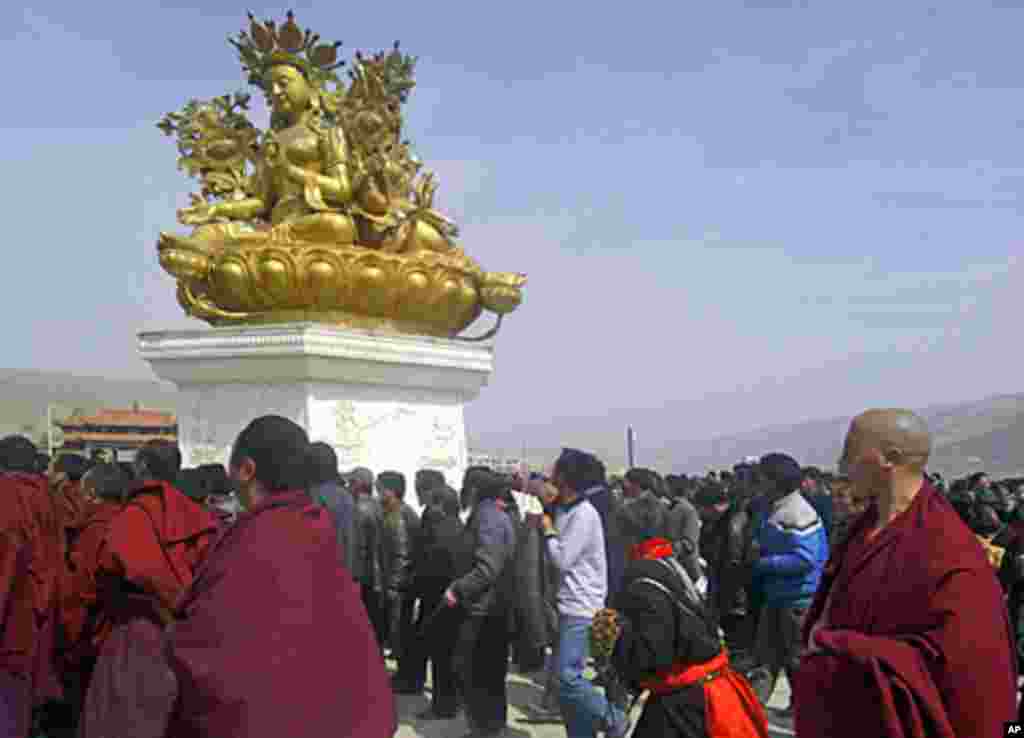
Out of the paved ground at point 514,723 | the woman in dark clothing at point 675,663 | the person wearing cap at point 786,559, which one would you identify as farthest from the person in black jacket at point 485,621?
the woman in dark clothing at point 675,663

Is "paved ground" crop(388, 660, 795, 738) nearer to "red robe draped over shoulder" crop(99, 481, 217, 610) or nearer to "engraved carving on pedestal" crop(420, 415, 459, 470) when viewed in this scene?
"engraved carving on pedestal" crop(420, 415, 459, 470)

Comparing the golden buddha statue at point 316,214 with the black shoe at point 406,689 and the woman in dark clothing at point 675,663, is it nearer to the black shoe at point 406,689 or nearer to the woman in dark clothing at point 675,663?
the black shoe at point 406,689

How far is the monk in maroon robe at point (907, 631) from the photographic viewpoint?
273 cm

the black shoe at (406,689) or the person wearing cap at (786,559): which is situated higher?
the person wearing cap at (786,559)

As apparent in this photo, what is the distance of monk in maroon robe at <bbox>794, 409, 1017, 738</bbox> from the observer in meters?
2.73

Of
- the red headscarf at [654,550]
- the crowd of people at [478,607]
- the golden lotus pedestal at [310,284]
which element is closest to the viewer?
the crowd of people at [478,607]

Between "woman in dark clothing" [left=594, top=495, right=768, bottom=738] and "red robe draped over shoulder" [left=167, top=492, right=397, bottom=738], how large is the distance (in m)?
1.15

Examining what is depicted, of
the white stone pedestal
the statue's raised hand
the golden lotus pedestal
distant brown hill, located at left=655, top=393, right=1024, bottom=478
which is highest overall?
the statue's raised hand

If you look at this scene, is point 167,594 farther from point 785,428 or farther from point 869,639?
point 785,428

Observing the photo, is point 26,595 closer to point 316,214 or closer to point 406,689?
point 406,689

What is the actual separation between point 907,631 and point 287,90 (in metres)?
9.26

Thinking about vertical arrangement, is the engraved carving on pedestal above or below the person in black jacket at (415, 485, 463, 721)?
above

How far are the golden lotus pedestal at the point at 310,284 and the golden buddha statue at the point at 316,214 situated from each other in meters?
0.01

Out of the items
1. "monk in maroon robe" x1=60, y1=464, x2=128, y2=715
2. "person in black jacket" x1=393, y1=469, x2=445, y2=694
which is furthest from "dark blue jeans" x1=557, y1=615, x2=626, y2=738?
"monk in maroon robe" x1=60, y1=464, x2=128, y2=715
